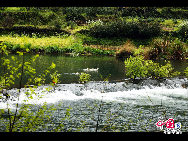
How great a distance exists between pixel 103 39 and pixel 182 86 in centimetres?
2843

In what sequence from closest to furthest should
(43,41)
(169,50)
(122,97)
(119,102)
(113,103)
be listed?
(113,103), (119,102), (122,97), (169,50), (43,41)

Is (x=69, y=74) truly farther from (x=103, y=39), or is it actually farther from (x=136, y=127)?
(x=103, y=39)

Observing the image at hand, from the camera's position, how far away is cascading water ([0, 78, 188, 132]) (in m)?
10.8

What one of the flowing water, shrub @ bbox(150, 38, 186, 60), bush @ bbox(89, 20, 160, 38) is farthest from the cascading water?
bush @ bbox(89, 20, 160, 38)

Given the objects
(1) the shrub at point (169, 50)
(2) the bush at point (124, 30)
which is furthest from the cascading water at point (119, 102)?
(2) the bush at point (124, 30)

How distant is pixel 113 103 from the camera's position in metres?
13.9

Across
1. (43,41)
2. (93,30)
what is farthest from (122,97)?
(93,30)

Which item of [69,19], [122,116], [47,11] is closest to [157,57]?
[122,116]

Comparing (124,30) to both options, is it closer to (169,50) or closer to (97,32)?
(97,32)

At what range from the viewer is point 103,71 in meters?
22.6

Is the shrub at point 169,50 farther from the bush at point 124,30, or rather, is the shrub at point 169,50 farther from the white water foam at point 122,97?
the white water foam at point 122,97

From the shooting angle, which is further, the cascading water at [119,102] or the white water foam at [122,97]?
the white water foam at [122,97]

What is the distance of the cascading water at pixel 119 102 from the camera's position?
35.4 ft

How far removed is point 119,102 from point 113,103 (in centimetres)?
48
